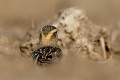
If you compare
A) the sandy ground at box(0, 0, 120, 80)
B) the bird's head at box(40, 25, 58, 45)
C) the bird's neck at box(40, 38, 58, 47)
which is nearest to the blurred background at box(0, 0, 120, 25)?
the sandy ground at box(0, 0, 120, 80)

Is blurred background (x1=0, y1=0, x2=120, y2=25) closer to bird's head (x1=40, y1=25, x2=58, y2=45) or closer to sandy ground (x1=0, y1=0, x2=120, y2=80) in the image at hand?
sandy ground (x1=0, y1=0, x2=120, y2=80)

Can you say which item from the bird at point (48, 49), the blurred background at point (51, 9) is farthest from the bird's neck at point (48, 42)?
the blurred background at point (51, 9)

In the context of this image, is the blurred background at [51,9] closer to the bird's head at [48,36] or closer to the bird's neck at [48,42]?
the bird's head at [48,36]

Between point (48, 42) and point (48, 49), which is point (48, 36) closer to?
point (48, 42)

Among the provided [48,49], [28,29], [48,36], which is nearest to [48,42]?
[48,36]

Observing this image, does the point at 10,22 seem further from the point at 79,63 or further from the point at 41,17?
the point at 79,63

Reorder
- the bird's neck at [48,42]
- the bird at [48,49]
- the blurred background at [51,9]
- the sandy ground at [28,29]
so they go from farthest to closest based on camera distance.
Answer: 1. the blurred background at [51,9]
2. the bird's neck at [48,42]
3. the bird at [48,49]
4. the sandy ground at [28,29]
